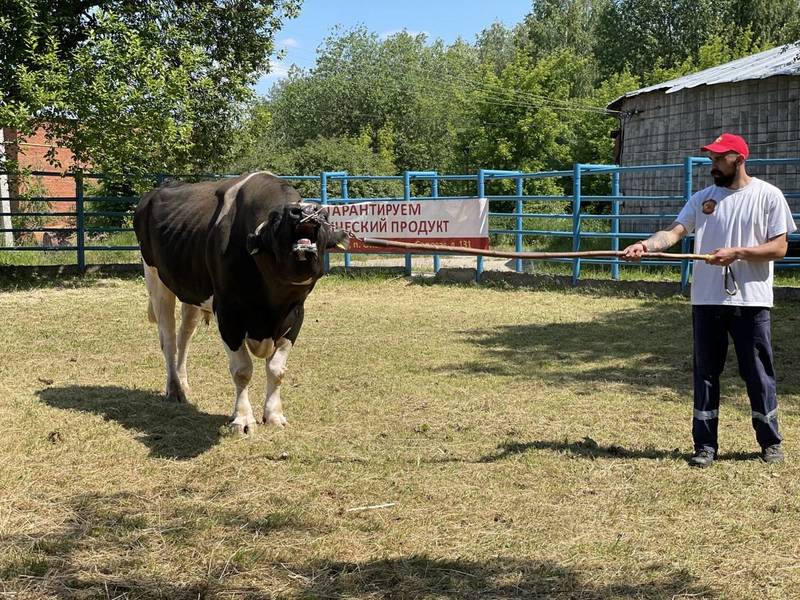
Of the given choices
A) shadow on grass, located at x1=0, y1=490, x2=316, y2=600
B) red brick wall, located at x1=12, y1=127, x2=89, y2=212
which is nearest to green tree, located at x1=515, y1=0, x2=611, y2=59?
red brick wall, located at x1=12, y1=127, x2=89, y2=212

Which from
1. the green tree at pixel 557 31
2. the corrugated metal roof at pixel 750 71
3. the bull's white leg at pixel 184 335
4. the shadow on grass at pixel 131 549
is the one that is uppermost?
the green tree at pixel 557 31

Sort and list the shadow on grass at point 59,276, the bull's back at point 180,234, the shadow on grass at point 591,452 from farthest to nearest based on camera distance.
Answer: the shadow on grass at point 59,276
the bull's back at point 180,234
the shadow on grass at point 591,452

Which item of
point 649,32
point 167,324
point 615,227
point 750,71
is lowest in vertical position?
point 167,324

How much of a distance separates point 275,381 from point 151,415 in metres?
1.11

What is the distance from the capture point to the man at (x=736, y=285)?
17.4 ft

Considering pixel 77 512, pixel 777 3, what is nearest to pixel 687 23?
pixel 777 3

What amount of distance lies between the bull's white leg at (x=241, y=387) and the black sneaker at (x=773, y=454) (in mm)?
3296

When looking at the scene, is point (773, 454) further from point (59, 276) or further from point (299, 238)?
point (59, 276)

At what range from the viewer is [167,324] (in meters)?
7.58

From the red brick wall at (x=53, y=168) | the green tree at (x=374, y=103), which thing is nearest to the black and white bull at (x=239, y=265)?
the red brick wall at (x=53, y=168)

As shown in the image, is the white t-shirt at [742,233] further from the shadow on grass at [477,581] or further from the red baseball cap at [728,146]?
the shadow on grass at [477,581]

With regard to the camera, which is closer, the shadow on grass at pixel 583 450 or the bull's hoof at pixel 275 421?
the shadow on grass at pixel 583 450

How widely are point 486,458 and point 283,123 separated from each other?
5294 centimetres

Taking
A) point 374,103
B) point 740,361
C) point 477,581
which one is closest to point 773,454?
point 740,361
